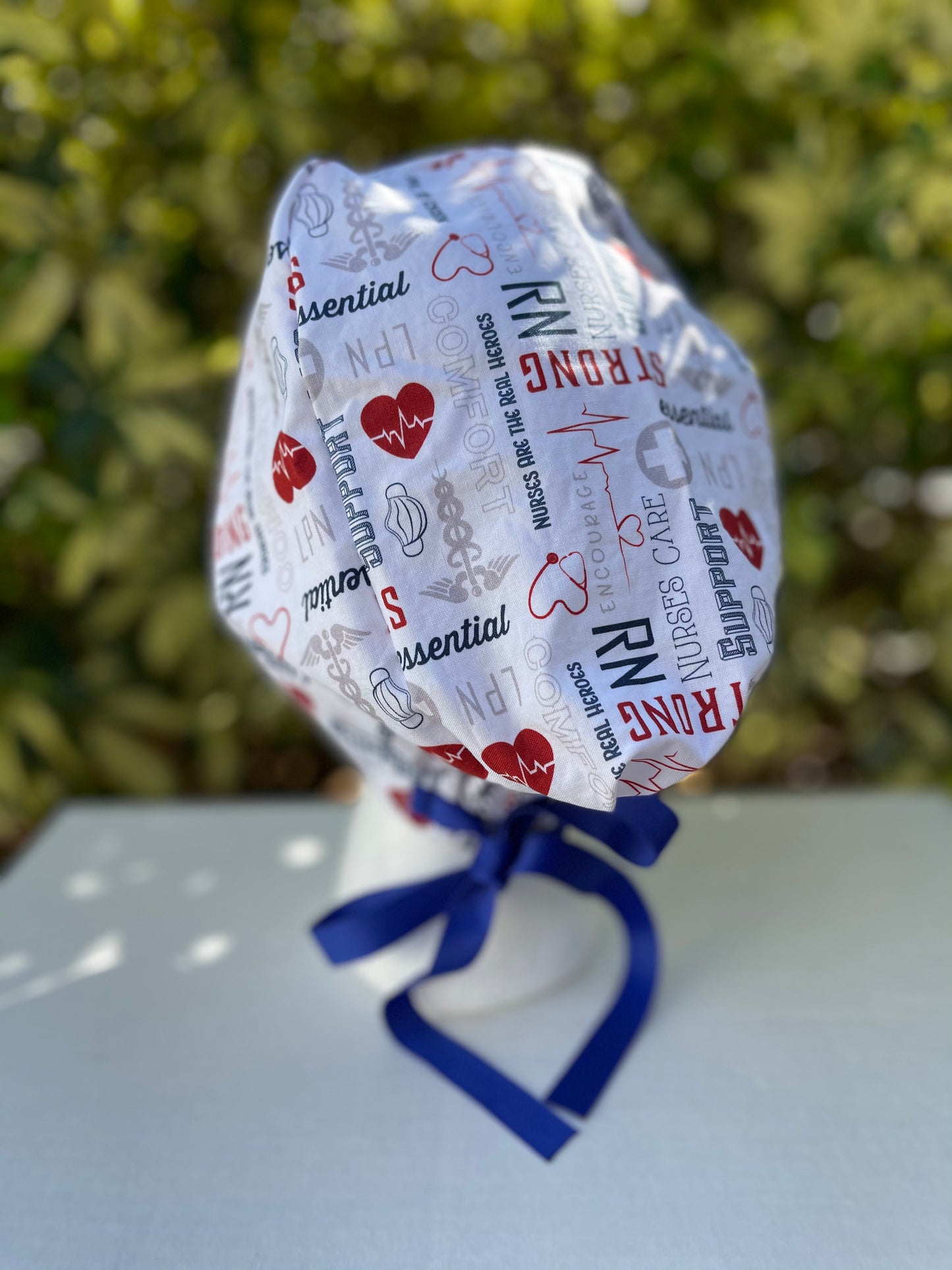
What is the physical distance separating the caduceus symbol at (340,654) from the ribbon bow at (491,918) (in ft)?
0.37

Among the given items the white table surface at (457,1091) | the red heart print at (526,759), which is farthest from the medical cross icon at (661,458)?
the white table surface at (457,1091)

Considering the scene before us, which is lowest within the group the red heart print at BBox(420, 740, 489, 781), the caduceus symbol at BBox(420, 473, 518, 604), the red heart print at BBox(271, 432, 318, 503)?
the red heart print at BBox(420, 740, 489, 781)

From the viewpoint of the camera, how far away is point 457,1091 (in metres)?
0.52

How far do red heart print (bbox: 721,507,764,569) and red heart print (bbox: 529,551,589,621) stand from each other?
79mm

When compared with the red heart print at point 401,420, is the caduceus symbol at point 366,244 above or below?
above

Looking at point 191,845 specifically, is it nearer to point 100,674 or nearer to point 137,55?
point 100,674

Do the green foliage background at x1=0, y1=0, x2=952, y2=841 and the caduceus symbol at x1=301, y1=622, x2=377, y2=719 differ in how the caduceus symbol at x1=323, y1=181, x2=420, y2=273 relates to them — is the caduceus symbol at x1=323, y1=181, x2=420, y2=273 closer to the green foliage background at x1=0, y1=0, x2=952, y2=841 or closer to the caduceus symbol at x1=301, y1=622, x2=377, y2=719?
the caduceus symbol at x1=301, y1=622, x2=377, y2=719

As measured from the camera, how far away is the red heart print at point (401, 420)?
1.39 feet

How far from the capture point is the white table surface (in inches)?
17.4

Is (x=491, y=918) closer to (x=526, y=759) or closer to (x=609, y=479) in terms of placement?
(x=526, y=759)

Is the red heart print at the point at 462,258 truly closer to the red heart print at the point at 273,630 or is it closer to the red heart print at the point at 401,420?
the red heart print at the point at 401,420

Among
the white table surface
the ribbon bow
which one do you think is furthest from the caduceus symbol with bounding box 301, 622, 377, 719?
the white table surface

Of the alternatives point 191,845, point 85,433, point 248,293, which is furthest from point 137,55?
point 191,845

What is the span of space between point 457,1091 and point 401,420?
35 cm
